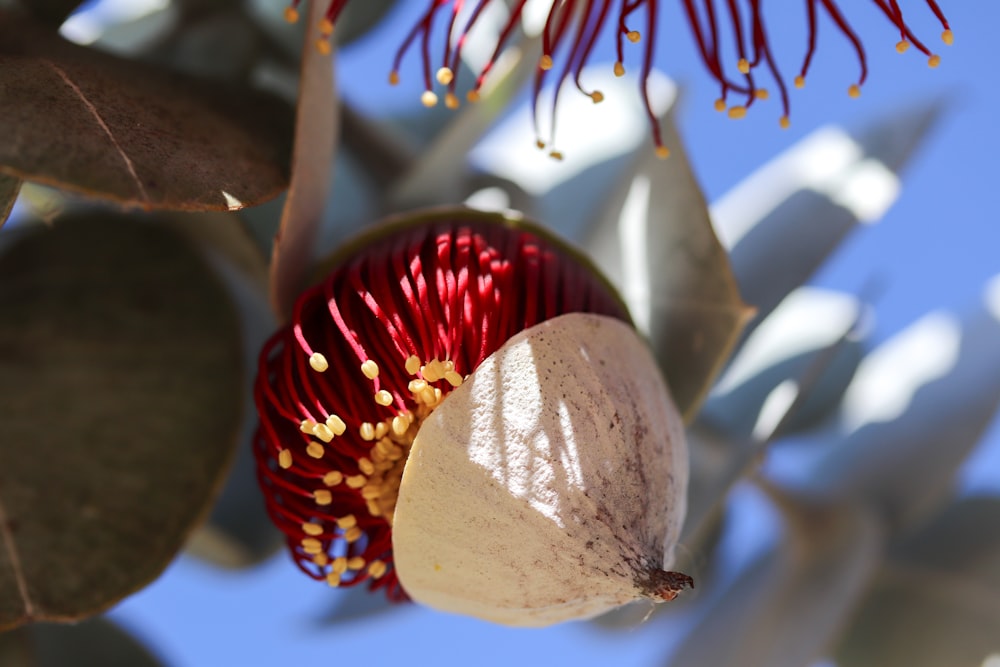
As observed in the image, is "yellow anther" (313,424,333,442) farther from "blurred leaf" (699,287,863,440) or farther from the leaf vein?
"blurred leaf" (699,287,863,440)

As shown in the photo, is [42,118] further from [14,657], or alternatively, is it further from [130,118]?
[14,657]

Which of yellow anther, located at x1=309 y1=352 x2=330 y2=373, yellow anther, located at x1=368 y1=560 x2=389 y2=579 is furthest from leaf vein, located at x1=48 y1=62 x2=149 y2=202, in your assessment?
yellow anther, located at x1=368 y1=560 x2=389 y2=579

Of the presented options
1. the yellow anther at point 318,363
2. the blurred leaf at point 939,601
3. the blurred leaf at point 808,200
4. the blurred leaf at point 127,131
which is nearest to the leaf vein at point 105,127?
the blurred leaf at point 127,131

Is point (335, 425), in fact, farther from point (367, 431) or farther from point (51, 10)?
point (51, 10)

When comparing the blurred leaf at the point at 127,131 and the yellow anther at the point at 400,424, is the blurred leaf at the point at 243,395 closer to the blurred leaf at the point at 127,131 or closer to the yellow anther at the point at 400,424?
the blurred leaf at the point at 127,131

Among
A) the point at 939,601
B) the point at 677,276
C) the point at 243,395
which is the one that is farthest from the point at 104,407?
the point at 939,601

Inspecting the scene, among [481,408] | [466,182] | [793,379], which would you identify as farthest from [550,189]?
[481,408]
